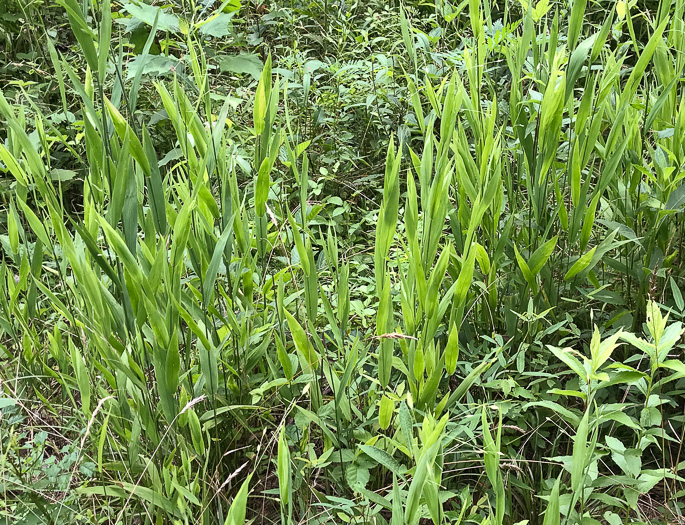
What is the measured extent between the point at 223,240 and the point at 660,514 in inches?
32.4

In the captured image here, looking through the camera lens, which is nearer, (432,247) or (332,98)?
(432,247)

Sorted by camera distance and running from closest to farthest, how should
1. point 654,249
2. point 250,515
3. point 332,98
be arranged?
point 250,515
point 654,249
point 332,98

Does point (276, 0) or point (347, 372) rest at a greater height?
point (276, 0)

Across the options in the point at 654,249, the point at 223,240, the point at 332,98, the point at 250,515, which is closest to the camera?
the point at 223,240

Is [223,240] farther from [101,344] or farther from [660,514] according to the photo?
[660,514]

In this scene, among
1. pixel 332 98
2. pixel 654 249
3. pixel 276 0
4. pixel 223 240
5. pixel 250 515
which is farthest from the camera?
pixel 276 0

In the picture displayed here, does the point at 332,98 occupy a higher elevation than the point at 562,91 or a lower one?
lower

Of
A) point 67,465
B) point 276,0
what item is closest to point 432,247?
point 67,465

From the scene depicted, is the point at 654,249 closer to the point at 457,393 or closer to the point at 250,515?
the point at 457,393

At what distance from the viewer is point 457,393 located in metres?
0.89

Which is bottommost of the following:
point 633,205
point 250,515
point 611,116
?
point 250,515

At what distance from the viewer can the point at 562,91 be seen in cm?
100

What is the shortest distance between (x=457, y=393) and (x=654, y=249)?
0.54 meters

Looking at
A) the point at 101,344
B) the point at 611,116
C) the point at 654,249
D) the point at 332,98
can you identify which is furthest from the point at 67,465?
the point at 332,98
